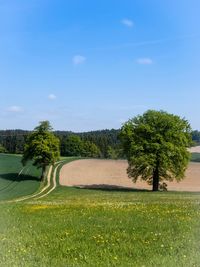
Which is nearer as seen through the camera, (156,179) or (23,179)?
(156,179)

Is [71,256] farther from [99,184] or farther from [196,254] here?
[99,184]

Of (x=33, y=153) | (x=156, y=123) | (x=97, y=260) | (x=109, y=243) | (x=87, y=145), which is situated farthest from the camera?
(x=87, y=145)

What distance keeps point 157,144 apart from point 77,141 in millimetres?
32330

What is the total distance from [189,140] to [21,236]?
59.6m

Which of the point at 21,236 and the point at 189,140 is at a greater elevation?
the point at 189,140

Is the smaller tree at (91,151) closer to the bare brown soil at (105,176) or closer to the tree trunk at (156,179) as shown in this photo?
the bare brown soil at (105,176)

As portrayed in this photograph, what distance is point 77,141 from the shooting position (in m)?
35.4

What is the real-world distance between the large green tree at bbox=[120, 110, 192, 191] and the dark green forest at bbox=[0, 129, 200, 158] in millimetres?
2831

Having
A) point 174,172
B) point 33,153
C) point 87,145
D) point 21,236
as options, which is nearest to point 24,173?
point 33,153

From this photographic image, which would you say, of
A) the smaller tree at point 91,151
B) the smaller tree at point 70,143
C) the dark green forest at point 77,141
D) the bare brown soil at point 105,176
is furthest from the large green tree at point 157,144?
the smaller tree at point 91,151

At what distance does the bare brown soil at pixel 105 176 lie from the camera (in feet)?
253

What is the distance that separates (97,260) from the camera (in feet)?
30.2

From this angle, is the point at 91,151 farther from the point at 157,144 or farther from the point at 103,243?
the point at 103,243

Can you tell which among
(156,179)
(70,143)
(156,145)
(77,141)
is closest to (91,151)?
(156,179)
